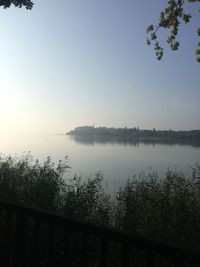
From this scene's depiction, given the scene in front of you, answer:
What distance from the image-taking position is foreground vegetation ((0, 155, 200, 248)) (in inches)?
346

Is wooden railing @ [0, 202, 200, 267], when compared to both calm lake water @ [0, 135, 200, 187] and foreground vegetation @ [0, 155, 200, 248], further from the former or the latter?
calm lake water @ [0, 135, 200, 187]

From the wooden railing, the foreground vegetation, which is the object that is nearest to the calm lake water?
the foreground vegetation

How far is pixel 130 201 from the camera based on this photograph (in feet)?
32.7

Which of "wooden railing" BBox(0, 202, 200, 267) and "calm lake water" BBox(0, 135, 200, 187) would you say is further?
"calm lake water" BBox(0, 135, 200, 187)

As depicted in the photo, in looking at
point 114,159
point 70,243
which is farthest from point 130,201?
point 114,159

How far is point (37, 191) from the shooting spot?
10633 mm

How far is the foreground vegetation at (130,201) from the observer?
28.8 feet

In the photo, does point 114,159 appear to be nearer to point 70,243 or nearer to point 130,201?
point 130,201

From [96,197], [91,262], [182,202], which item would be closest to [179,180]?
[182,202]

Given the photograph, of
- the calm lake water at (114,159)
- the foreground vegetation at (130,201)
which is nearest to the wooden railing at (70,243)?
the foreground vegetation at (130,201)

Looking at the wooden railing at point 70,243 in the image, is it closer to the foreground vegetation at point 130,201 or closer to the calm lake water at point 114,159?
the foreground vegetation at point 130,201

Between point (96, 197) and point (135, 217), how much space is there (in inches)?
70.7

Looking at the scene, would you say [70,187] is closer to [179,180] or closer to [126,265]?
[179,180]

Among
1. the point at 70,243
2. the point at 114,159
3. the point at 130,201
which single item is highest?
the point at 70,243
